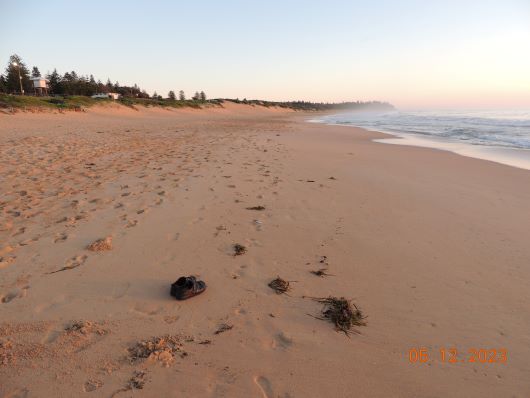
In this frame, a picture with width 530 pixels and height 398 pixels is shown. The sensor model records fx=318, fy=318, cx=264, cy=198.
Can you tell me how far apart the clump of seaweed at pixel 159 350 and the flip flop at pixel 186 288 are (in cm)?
47

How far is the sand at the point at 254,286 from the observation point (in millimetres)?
2127

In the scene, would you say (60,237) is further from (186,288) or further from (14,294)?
(186,288)

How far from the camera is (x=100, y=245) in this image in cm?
377

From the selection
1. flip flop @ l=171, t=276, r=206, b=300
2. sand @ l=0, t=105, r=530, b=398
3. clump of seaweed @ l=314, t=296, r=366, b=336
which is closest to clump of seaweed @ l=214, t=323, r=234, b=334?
sand @ l=0, t=105, r=530, b=398

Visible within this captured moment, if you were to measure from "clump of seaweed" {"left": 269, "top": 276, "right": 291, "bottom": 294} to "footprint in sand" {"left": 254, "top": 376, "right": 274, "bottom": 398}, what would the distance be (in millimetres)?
983

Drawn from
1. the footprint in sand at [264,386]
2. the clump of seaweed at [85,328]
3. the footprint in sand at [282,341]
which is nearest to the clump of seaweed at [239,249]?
the footprint in sand at [282,341]

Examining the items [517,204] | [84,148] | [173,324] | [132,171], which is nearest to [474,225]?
[517,204]

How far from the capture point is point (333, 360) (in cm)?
227

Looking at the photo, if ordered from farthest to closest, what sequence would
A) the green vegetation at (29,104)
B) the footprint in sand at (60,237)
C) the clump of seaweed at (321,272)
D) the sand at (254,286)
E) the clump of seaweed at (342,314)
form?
the green vegetation at (29,104) → the footprint in sand at (60,237) → the clump of seaweed at (321,272) → the clump of seaweed at (342,314) → the sand at (254,286)

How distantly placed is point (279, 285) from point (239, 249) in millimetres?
860

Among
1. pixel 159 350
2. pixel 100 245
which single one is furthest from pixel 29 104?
pixel 159 350

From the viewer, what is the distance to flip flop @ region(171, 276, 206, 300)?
9.36 feet

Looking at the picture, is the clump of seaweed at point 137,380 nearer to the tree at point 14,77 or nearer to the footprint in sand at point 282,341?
the footprint in sand at point 282,341
